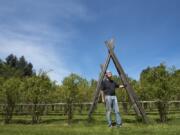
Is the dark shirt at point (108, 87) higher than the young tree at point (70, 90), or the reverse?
the young tree at point (70, 90)

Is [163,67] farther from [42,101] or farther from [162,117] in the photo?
[42,101]

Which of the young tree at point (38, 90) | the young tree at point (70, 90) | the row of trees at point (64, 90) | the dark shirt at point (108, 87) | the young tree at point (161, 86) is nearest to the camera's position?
the dark shirt at point (108, 87)

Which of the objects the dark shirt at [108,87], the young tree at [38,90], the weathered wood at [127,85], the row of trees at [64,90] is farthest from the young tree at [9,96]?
the dark shirt at [108,87]

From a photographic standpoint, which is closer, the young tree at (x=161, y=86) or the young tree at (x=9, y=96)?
the young tree at (x=161, y=86)

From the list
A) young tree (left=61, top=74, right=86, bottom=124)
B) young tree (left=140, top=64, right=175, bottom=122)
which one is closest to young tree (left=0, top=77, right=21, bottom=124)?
young tree (left=61, top=74, right=86, bottom=124)

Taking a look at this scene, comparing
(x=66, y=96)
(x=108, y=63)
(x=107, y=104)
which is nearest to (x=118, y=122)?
(x=107, y=104)

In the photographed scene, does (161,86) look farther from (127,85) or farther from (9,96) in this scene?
(9,96)

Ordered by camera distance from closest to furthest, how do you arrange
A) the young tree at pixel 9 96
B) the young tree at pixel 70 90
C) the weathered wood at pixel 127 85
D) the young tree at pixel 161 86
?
the weathered wood at pixel 127 85 → the young tree at pixel 161 86 → the young tree at pixel 9 96 → the young tree at pixel 70 90

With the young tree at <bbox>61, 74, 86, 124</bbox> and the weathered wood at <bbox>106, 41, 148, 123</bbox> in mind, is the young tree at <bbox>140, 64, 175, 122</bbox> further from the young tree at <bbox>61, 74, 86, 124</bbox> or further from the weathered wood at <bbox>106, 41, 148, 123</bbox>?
the young tree at <bbox>61, 74, 86, 124</bbox>

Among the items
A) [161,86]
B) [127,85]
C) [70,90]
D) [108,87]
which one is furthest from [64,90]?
[108,87]

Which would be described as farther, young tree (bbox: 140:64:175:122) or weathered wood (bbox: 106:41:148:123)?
young tree (bbox: 140:64:175:122)

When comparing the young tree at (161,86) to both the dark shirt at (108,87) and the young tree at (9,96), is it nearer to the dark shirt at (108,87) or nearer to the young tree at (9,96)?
the dark shirt at (108,87)

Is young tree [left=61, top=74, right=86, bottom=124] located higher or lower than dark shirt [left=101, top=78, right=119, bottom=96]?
higher

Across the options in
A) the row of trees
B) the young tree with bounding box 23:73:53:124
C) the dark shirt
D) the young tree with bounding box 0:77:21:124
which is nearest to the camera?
the dark shirt
